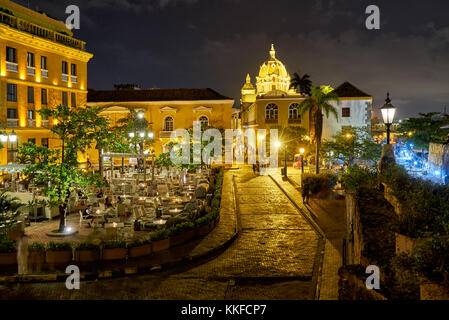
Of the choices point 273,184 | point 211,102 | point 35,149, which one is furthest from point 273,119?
point 35,149

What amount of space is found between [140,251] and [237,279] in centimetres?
297

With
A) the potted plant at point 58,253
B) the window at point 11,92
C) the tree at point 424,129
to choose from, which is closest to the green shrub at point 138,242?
the potted plant at point 58,253

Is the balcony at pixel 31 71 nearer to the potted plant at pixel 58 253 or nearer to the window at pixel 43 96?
the window at pixel 43 96

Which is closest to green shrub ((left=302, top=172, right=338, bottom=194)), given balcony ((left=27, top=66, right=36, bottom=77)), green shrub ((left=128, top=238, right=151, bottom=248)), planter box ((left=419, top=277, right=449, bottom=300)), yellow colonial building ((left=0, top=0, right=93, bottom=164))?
green shrub ((left=128, top=238, right=151, bottom=248))

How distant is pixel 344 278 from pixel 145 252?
5695 millimetres

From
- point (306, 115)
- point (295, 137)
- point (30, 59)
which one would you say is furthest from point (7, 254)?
point (306, 115)

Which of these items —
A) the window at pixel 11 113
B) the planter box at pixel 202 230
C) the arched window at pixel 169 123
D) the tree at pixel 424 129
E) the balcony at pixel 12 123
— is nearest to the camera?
the planter box at pixel 202 230

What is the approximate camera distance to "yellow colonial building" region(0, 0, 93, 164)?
29.1m

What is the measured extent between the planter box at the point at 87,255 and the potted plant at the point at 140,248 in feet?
2.87

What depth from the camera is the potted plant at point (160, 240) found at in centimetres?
1048

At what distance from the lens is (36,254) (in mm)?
9508

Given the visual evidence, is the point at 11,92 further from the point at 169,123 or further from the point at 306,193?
the point at 306,193

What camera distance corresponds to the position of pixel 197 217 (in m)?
13.3

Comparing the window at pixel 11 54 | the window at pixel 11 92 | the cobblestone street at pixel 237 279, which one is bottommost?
the cobblestone street at pixel 237 279
